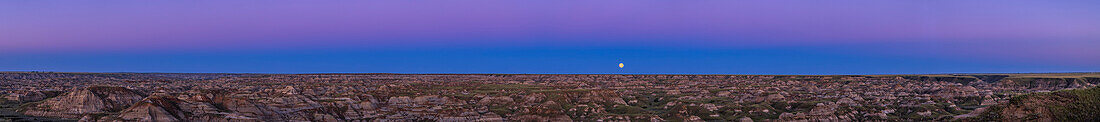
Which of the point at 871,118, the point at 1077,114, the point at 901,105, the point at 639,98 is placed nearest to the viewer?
the point at 1077,114

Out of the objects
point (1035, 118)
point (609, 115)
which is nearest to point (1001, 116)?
point (1035, 118)

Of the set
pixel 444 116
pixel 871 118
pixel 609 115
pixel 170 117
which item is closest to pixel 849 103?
pixel 871 118

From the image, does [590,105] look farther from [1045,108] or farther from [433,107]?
[1045,108]

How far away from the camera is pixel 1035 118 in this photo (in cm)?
4016

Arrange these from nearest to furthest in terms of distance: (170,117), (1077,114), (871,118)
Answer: (1077,114) → (170,117) → (871,118)

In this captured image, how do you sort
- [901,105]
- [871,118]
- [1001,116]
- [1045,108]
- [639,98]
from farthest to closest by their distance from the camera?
1. [639,98]
2. [901,105]
3. [871,118]
4. [1001,116]
5. [1045,108]

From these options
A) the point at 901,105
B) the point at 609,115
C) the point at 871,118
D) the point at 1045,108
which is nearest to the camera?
the point at 1045,108

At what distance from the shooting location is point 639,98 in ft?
290

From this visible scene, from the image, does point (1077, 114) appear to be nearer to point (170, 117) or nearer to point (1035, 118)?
point (1035, 118)

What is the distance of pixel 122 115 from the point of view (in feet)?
166

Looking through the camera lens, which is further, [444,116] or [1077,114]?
[444,116]

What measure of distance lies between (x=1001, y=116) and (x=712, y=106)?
28.5 meters

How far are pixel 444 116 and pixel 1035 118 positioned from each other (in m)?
43.5

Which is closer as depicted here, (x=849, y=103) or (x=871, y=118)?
(x=871, y=118)
